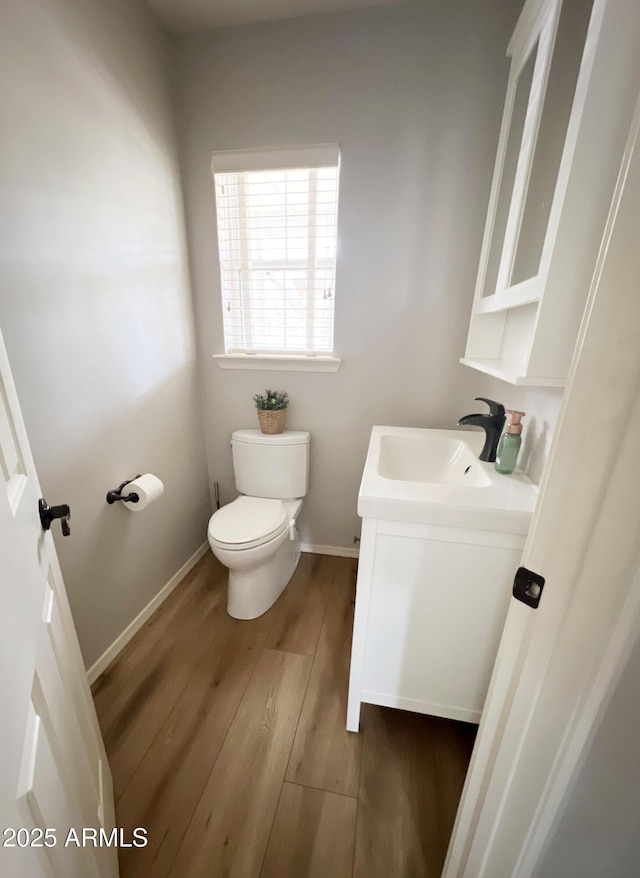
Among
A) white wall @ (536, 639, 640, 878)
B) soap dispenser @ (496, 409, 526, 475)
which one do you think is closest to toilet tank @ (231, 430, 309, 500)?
soap dispenser @ (496, 409, 526, 475)

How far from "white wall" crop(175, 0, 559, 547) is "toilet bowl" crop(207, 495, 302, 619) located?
0.56 meters

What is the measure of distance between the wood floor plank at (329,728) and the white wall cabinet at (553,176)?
1281 mm

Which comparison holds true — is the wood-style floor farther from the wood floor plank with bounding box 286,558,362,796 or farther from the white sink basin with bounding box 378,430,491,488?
the white sink basin with bounding box 378,430,491,488

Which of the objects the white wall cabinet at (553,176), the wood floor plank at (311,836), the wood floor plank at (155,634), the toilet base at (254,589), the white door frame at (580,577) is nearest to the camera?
the white door frame at (580,577)

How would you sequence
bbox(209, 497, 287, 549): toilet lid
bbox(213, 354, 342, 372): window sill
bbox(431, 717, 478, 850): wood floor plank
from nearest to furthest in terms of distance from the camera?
bbox(431, 717, 478, 850): wood floor plank
bbox(209, 497, 287, 549): toilet lid
bbox(213, 354, 342, 372): window sill

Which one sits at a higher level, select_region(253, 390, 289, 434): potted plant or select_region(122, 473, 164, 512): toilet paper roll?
select_region(253, 390, 289, 434): potted plant

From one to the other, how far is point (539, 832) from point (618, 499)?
0.54 metres

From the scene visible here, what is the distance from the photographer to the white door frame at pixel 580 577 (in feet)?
1.25

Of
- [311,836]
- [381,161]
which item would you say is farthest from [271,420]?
[311,836]

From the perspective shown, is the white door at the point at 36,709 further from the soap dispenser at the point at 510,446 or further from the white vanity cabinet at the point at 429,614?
the soap dispenser at the point at 510,446

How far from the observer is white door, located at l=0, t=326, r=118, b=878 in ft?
1.44

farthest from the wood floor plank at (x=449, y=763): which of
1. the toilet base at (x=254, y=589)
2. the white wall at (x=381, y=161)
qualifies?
the white wall at (x=381, y=161)

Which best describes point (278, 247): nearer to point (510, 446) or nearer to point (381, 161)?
point (381, 161)

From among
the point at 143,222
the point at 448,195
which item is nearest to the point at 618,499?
the point at 448,195
